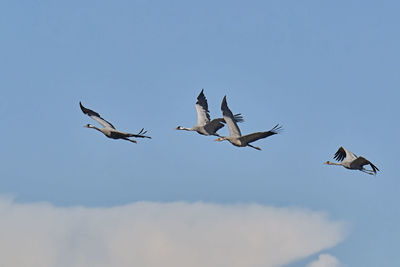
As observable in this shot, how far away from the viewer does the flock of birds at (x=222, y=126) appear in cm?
6506

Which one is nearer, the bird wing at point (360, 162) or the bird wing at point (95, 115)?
the bird wing at point (360, 162)

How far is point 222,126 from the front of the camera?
246ft

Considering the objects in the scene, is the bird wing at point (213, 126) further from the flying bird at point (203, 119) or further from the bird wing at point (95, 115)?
the bird wing at point (95, 115)

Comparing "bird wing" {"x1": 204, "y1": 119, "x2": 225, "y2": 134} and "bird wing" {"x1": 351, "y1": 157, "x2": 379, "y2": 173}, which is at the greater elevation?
"bird wing" {"x1": 204, "y1": 119, "x2": 225, "y2": 134}

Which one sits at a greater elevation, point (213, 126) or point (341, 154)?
point (213, 126)

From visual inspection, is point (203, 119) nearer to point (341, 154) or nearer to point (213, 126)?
point (213, 126)

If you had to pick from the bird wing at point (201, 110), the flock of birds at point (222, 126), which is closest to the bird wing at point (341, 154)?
the flock of birds at point (222, 126)

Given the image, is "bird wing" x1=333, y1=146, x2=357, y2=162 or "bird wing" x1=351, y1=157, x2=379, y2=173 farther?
"bird wing" x1=333, y1=146, x2=357, y2=162

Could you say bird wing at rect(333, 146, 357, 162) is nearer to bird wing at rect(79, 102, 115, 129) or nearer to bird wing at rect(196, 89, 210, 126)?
bird wing at rect(196, 89, 210, 126)

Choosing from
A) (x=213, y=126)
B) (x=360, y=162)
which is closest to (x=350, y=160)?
(x=360, y=162)

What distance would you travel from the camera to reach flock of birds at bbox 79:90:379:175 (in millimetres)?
65062

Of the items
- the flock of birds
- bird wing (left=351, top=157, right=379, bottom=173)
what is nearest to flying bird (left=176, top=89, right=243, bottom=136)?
the flock of birds

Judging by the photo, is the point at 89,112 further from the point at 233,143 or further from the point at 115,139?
the point at 233,143

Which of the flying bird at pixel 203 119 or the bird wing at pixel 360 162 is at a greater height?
the flying bird at pixel 203 119
